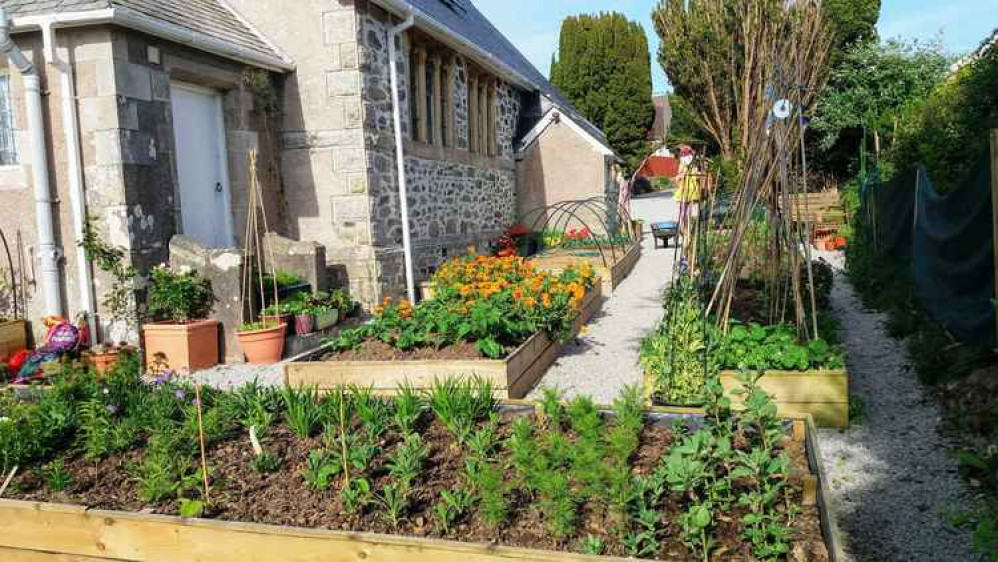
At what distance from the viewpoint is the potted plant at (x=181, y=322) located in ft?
23.7

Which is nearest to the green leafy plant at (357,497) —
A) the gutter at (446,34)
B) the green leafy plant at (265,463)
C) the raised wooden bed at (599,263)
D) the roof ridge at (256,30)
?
the green leafy plant at (265,463)

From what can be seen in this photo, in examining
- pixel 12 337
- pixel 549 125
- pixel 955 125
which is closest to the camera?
pixel 12 337

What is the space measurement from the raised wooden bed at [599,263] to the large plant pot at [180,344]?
5.28m

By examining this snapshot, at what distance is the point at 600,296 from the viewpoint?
34.9 feet

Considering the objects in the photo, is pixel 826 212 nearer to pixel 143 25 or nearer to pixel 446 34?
pixel 446 34

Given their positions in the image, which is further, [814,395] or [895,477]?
[814,395]

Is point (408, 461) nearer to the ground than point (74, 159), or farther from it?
nearer to the ground

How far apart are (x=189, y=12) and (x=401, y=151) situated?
10.0 feet

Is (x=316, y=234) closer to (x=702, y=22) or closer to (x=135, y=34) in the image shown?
(x=135, y=34)

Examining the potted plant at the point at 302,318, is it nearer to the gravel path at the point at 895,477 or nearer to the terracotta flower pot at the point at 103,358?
the terracotta flower pot at the point at 103,358

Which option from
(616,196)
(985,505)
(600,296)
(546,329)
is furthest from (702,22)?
(985,505)

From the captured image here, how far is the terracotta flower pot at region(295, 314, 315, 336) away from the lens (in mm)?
8055

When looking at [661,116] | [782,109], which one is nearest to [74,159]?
[782,109]

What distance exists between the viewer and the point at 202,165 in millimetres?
8648
